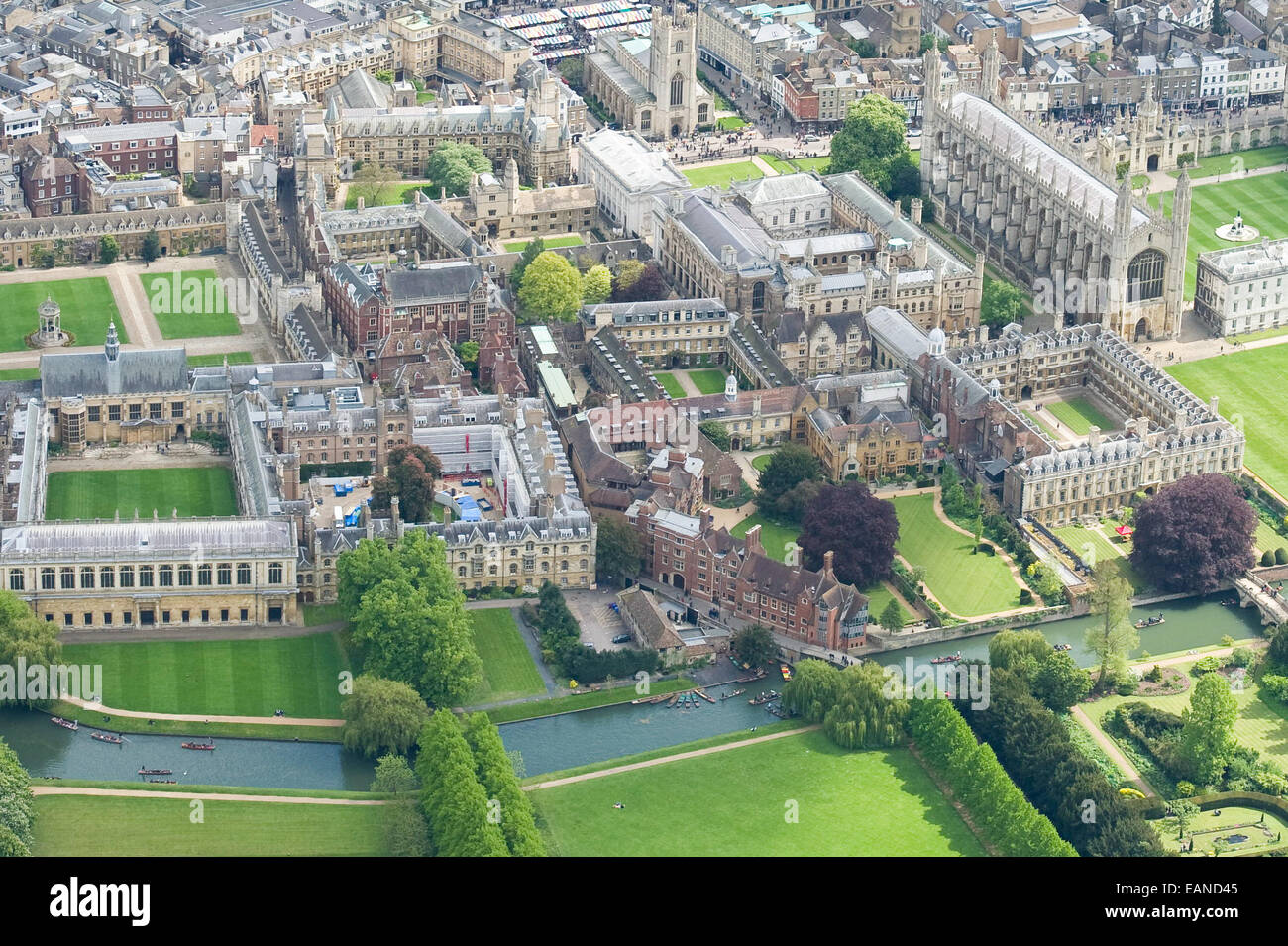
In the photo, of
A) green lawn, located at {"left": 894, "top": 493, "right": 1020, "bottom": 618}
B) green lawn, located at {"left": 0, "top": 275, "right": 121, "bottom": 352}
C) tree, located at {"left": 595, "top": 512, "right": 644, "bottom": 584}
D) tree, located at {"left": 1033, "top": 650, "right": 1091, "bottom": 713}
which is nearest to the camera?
tree, located at {"left": 1033, "top": 650, "right": 1091, "bottom": 713}

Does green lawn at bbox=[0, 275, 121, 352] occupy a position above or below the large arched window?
below

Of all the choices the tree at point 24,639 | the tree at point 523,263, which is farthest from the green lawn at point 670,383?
the tree at point 24,639

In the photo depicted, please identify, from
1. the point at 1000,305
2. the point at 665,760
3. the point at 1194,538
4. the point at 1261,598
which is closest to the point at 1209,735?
the point at 1261,598

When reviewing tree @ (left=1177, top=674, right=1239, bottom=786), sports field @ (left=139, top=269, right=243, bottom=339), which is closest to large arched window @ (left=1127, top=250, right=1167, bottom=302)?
tree @ (left=1177, top=674, right=1239, bottom=786)

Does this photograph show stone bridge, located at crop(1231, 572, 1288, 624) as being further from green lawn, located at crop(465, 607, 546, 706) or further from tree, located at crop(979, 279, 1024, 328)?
green lawn, located at crop(465, 607, 546, 706)

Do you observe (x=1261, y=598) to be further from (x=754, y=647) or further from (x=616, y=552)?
(x=616, y=552)

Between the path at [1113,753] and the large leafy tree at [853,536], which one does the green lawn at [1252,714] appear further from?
the large leafy tree at [853,536]
